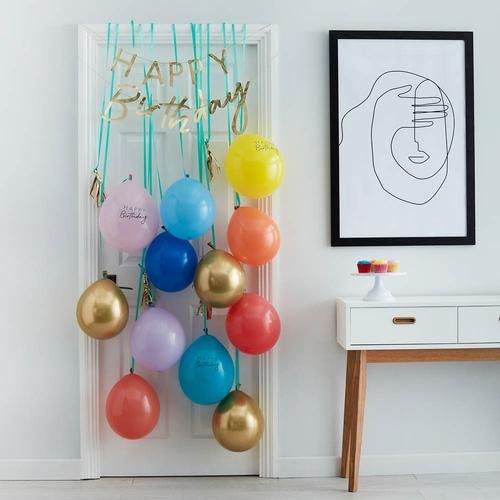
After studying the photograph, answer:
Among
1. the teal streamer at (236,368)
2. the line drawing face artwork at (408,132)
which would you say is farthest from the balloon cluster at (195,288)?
the line drawing face artwork at (408,132)

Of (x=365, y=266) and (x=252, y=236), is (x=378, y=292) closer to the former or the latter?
(x=365, y=266)

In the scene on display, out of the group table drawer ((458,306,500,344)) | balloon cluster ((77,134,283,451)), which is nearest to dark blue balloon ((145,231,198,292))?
balloon cluster ((77,134,283,451))

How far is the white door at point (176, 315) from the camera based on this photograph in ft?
8.55

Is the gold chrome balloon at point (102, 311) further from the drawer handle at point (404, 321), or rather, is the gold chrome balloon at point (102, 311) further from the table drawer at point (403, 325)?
the drawer handle at point (404, 321)

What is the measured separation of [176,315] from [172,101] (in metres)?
0.95

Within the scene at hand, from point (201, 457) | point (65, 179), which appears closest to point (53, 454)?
point (201, 457)

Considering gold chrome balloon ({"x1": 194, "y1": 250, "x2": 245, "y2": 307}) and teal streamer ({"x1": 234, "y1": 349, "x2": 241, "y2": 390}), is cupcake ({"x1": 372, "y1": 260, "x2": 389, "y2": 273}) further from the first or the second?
teal streamer ({"x1": 234, "y1": 349, "x2": 241, "y2": 390})

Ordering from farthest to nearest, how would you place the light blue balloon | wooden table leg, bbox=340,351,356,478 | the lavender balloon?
wooden table leg, bbox=340,351,356,478
the lavender balloon
the light blue balloon

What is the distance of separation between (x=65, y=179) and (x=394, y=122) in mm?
1510

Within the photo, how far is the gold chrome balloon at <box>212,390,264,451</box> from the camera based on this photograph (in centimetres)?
239

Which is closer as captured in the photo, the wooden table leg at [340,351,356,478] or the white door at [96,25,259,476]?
the wooden table leg at [340,351,356,478]

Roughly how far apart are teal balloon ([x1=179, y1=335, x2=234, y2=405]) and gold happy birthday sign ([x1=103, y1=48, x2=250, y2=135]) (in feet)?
2.99

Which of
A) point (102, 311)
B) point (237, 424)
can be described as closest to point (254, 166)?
point (102, 311)

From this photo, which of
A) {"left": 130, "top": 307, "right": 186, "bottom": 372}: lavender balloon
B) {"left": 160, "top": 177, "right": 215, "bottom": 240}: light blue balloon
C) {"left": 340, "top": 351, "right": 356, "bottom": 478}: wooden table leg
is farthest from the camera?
{"left": 340, "top": 351, "right": 356, "bottom": 478}: wooden table leg
